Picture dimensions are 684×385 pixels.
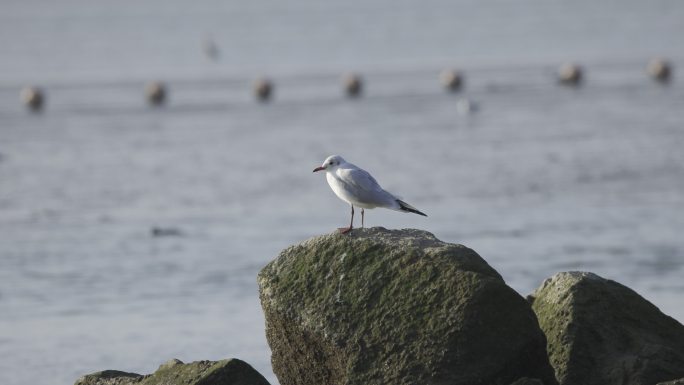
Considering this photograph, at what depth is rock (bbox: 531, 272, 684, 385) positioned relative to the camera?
10.7 meters

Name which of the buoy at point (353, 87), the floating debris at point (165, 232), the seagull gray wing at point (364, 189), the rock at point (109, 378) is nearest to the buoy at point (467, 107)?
the buoy at point (353, 87)

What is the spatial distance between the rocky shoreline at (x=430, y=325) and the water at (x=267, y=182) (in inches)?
153

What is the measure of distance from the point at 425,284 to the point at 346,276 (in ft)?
2.15

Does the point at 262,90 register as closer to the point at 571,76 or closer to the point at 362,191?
the point at 571,76

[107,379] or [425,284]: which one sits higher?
[425,284]

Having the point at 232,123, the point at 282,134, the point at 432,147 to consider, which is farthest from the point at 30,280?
the point at 232,123

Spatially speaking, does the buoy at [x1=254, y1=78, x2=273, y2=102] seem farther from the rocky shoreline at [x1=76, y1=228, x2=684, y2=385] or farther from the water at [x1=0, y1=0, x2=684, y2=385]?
the rocky shoreline at [x1=76, y1=228, x2=684, y2=385]

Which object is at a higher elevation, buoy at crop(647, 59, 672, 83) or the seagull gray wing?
buoy at crop(647, 59, 672, 83)

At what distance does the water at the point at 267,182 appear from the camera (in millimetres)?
17438

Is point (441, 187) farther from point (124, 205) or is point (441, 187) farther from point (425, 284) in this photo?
point (425, 284)

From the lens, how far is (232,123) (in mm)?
42719

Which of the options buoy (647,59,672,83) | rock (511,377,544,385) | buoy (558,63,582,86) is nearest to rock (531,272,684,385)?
rock (511,377,544,385)

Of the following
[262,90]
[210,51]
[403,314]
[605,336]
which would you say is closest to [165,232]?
[605,336]

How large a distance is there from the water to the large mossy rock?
4.06m
